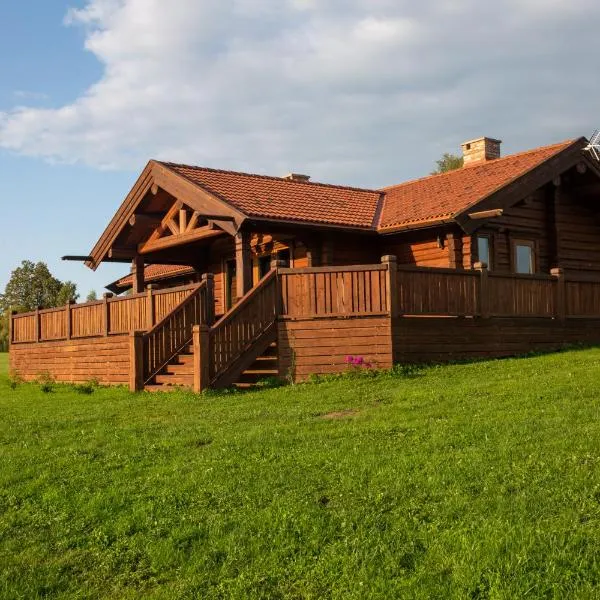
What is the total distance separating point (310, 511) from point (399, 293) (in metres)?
8.83

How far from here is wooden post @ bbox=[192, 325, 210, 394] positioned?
13.5m

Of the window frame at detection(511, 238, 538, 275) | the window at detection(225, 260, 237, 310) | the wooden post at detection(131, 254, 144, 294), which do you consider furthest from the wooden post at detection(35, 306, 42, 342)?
the window frame at detection(511, 238, 538, 275)

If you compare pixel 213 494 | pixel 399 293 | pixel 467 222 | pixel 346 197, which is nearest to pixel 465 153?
pixel 346 197

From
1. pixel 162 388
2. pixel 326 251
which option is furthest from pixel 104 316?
pixel 326 251

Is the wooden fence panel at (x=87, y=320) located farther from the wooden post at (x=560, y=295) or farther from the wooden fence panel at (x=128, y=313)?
the wooden post at (x=560, y=295)

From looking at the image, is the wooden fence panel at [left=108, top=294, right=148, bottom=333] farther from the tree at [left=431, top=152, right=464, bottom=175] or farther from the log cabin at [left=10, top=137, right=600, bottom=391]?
the tree at [left=431, top=152, right=464, bottom=175]

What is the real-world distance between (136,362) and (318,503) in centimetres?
946

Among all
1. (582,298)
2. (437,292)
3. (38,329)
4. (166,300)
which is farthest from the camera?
(38,329)

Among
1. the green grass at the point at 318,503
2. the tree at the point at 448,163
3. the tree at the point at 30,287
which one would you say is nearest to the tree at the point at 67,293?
the tree at the point at 30,287

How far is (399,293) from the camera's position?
47.5 feet

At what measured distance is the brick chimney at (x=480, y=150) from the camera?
23844mm

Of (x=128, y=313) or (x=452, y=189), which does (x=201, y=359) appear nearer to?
(x=128, y=313)

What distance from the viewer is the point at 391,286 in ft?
46.9

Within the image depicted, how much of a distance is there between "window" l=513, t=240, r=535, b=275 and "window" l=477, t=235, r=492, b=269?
93 centimetres
